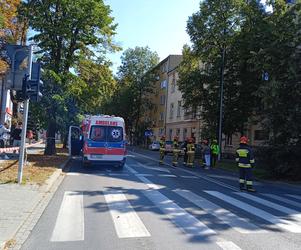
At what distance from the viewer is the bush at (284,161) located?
20.3 meters

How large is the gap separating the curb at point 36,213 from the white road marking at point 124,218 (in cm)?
148

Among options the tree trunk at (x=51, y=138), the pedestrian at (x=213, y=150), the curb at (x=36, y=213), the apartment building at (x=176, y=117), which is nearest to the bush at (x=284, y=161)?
the pedestrian at (x=213, y=150)

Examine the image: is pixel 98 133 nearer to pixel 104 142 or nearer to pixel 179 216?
pixel 104 142

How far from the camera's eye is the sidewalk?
280 inches

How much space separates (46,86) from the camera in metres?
23.3

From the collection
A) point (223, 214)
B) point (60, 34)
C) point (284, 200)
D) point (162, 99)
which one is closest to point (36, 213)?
point (223, 214)

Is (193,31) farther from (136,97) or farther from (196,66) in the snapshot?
(136,97)

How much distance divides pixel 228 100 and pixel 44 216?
91.2ft

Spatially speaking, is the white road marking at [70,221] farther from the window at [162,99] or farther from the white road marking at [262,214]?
the window at [162,99]

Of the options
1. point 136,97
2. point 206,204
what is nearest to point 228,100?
point 206,204

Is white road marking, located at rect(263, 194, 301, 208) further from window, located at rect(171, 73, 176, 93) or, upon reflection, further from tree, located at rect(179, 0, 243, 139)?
window, located at rect(171, 73, 176, 93)

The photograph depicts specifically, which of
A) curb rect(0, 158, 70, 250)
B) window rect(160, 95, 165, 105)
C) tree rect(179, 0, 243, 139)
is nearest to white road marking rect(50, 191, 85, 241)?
curb rect(0, 158, 70, 250)

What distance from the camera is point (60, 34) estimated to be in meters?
23.7

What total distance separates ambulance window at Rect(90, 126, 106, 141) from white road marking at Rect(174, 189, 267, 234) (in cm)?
815
